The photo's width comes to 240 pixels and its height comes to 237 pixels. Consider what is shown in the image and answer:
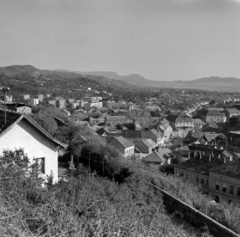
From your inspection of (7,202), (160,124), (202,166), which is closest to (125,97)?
(160,124)

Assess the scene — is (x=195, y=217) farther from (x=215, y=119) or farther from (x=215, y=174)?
(x=215, y=119)

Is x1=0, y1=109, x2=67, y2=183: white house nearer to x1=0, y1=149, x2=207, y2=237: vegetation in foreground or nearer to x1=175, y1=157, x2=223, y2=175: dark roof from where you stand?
x1=0, y1=149, x2=207, y2=237: vegetation in foreground

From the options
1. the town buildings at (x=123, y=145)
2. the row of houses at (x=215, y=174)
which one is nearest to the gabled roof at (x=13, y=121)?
the row of houses at (x=215, y=174)

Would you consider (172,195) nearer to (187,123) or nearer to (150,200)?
(150,200)

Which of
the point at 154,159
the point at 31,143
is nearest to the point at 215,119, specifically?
the point at 154,159

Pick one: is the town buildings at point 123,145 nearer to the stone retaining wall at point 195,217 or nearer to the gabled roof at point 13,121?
the stone retaining wall at point 195,217

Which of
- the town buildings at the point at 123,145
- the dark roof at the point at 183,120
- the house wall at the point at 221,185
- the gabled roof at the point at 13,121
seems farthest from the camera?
the dark roof at the point at 183,120
